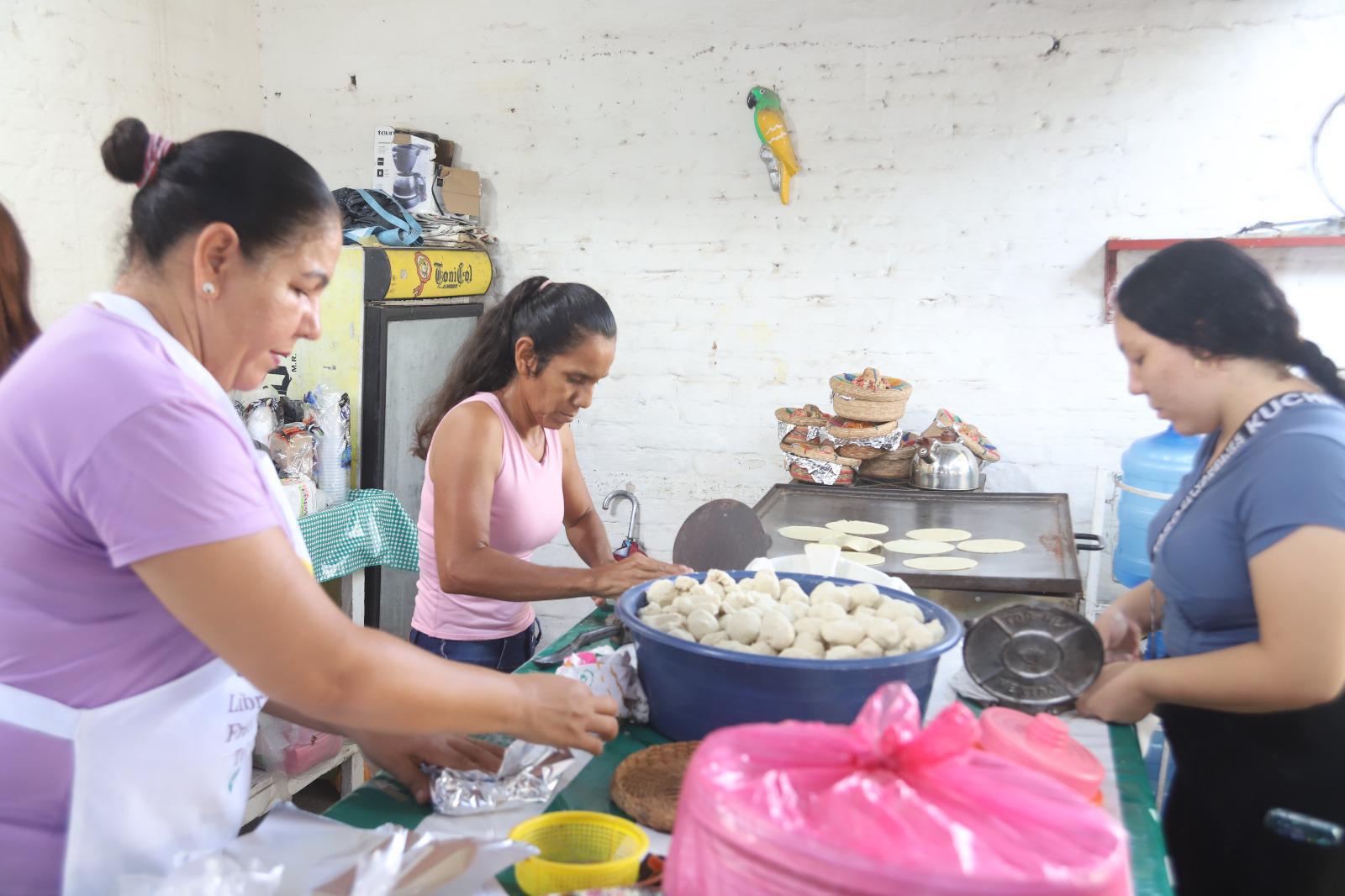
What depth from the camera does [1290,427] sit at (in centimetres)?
156

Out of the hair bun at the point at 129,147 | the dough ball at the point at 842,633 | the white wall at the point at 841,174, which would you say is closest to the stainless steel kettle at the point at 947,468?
the white wall at the point at 841,174

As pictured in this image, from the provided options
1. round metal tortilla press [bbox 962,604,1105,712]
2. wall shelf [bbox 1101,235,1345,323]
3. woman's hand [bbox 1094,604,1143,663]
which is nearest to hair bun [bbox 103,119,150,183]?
round metal tortilla press [bbox 962,604,1105,712]

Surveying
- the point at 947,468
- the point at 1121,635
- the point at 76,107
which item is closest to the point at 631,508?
the point at 947,468

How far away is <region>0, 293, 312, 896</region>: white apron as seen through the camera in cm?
107

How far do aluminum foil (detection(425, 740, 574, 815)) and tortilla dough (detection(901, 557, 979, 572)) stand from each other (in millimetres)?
1685

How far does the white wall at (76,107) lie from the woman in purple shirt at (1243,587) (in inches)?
138

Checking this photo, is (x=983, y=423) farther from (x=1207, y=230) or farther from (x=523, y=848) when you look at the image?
(x=523, y=848)

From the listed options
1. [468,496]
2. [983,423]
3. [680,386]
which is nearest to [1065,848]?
[468,496]

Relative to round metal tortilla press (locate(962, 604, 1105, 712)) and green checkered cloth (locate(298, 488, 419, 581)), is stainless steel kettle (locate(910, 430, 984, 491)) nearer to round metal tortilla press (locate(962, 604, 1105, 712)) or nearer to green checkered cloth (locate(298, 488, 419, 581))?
green checkered cloth (locate(298, 488, 419, 581))

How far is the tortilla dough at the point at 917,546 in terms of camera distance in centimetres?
309

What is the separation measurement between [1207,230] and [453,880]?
3.84m

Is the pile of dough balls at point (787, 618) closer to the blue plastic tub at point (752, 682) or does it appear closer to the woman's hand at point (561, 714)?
Answer: the blue plastic tub at point (752, 682)

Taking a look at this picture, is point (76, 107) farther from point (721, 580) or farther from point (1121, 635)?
point (1121, 635)

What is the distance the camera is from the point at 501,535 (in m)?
2.46
